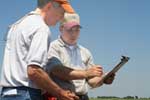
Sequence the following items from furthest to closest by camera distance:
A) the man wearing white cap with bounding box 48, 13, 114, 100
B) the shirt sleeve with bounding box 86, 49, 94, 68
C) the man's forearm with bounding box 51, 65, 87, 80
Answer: the shirt sleeve with bounding box 86, 49, 94, 68 → the man wearing white cap with bounding box 48, 13, 114, 100 → the man's forearm with bounding box 51, 65, 87, 80

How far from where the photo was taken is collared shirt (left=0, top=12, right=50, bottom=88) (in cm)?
555

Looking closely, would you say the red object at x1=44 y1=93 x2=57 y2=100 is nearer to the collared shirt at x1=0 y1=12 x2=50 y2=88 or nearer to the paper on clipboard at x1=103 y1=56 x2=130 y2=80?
the collared shirt at x1=0 y1=12 x2=50 y2=88

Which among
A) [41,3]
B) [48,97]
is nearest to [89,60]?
[48,97]

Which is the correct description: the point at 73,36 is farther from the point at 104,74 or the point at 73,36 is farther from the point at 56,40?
the point at 104,74

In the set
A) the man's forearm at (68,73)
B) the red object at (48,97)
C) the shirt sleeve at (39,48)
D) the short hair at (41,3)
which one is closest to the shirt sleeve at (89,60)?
the man's forearm at (68,73)

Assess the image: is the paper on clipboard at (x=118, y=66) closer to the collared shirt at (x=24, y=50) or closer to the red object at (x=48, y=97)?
the red object at (x=48, y=97)

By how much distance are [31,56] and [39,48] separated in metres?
0.13

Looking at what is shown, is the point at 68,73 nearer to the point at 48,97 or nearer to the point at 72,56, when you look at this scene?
the point at 48,97

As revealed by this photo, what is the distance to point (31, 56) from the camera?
5.54 m

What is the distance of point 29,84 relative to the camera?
5652 millimetres

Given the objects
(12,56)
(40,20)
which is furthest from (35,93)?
(40,20)

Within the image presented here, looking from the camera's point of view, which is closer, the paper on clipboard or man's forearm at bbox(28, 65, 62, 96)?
man's forearm at bbox(28, 65, 62, 96)

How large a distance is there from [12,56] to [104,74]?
1649mm

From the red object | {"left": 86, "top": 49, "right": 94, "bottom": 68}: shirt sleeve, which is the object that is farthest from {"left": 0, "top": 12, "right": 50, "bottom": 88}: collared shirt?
{"left": 86, "top": 49, "right": 94, "bottom": 68}: shirt sleeve
